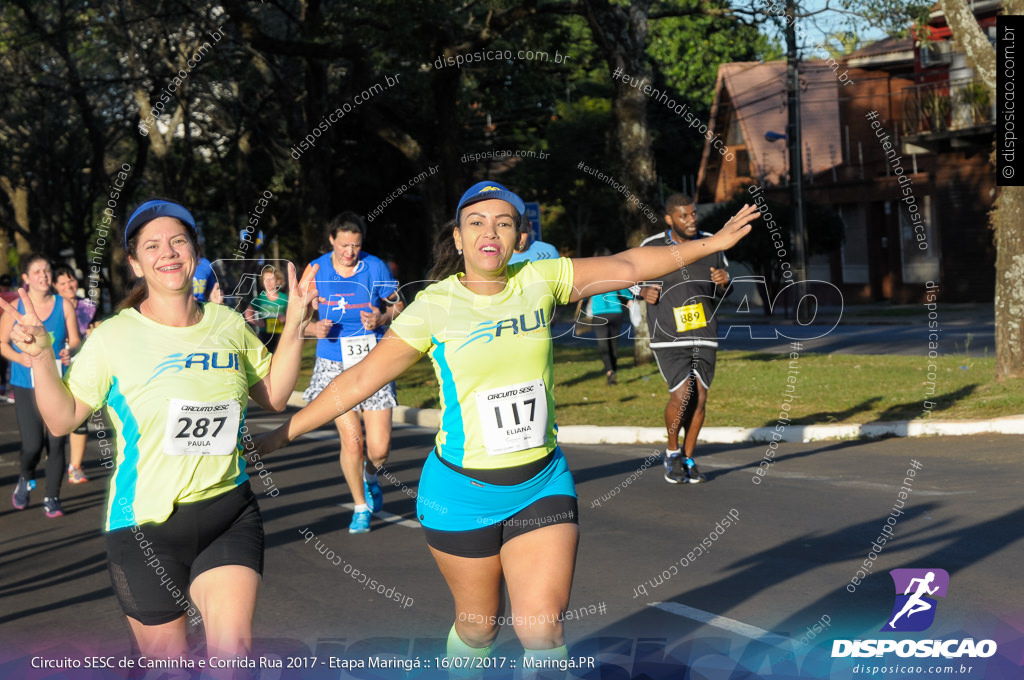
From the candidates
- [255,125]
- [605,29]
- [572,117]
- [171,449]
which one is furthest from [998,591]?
[572,117]

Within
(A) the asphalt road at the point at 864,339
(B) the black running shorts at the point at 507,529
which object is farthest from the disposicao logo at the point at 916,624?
(A) the asphalt road at the point at 864,339

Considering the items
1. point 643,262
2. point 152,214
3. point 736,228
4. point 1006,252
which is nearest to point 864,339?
point 1006,252

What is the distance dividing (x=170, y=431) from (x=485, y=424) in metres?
1.06

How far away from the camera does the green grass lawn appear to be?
40.2 feet

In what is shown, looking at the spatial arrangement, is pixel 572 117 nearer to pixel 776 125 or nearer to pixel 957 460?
pixel 776 125

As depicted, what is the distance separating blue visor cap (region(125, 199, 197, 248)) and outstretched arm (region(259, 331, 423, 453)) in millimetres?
769

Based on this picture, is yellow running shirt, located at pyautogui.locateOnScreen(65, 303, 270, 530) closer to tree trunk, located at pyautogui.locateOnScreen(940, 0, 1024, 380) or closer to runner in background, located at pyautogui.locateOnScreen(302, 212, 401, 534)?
runner in background, located at pyautogui.locateOnScreen(302, 212, 401, 534)

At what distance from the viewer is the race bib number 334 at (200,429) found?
12.7 ft

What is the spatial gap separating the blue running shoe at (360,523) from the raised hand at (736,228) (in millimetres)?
4390

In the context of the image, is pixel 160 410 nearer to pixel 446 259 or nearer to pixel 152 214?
pixel 152 214

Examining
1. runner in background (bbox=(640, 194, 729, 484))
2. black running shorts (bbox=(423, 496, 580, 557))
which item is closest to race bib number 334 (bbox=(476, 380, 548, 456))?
black running shorts (bbox=(423, 496, 580, 557))

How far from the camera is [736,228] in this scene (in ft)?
14.6

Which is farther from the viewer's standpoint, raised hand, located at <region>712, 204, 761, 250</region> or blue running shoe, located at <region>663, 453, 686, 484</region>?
blue running shoe, located at <region>663, 453, 686, 484</region>

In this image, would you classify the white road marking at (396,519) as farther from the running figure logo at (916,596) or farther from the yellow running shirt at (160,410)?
the yellow running shirt at (160,410)
